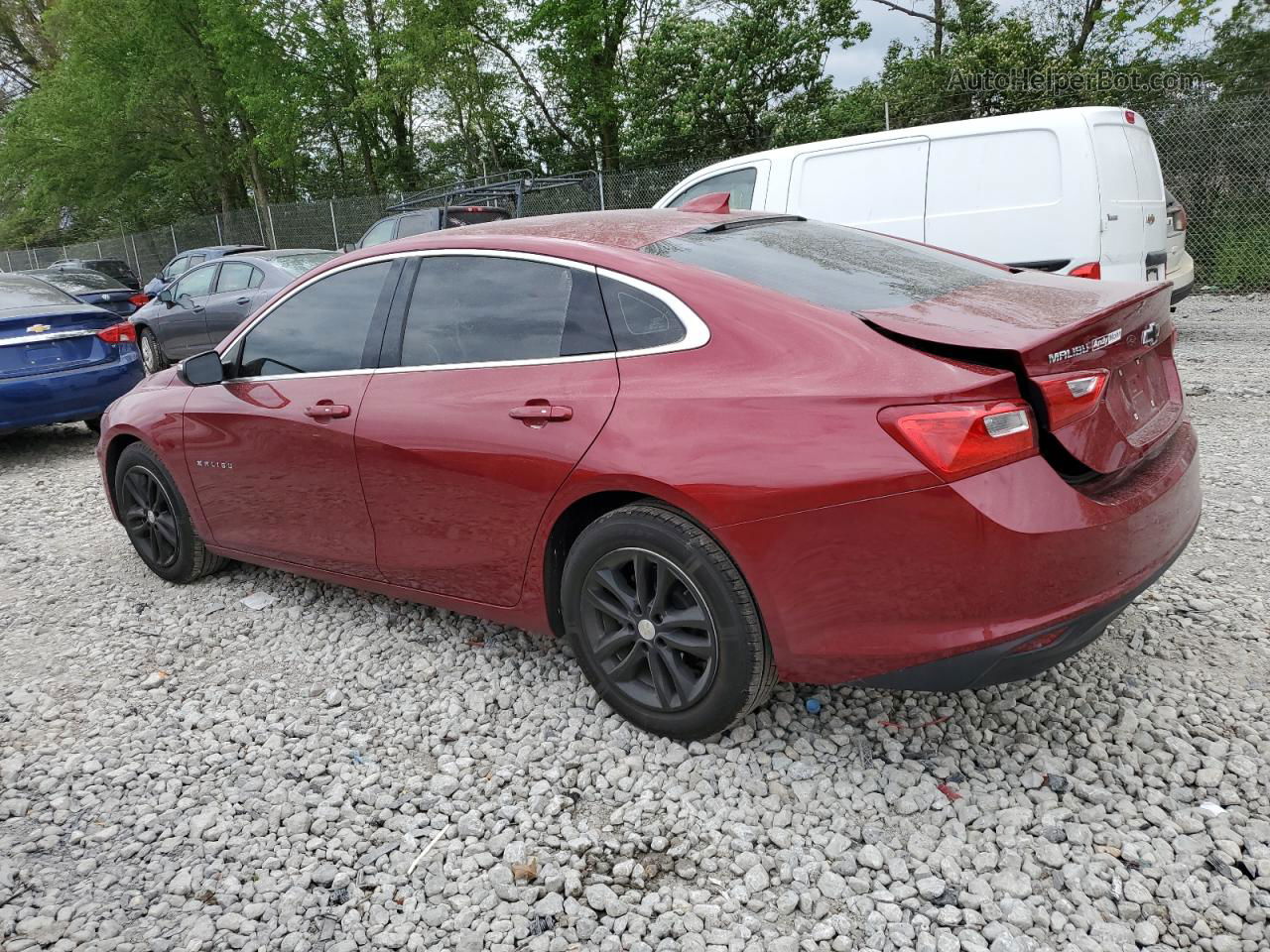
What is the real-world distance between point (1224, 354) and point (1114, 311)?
699 cm

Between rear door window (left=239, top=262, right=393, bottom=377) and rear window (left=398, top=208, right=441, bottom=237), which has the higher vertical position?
rear window (left=398, top=208, right=441, bottom=237)

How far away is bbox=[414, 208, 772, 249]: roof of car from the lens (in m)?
3.07

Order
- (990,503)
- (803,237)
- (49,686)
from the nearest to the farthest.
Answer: (990,503)
(803,237)
(49,686)

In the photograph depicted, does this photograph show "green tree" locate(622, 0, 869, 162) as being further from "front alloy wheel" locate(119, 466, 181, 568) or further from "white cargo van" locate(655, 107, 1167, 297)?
"front alloy wheel" locate(119, 466, 181, 568)

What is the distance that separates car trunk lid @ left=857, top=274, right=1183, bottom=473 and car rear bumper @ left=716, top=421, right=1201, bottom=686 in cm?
14

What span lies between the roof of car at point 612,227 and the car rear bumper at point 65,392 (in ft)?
17.2

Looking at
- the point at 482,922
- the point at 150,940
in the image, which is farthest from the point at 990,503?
the point at 150,940

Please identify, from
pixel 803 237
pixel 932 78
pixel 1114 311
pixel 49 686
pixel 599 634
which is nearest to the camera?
pixel 1114 311

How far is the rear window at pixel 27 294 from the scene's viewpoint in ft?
25.3

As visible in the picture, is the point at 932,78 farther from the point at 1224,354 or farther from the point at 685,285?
the point at 685,285

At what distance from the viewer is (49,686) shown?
3627 mm

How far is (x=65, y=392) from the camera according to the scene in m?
7.55

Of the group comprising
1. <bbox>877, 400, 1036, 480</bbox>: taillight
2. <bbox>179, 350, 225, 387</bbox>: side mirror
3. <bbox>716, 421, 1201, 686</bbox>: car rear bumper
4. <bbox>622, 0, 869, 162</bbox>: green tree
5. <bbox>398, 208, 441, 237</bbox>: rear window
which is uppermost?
<bbox>622, 0, 869, 162</bbox>: green tree

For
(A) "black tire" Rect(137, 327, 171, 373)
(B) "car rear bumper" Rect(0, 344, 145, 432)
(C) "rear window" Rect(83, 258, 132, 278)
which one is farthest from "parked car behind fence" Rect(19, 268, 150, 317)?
(C) "rear window" Rect(83, 258, 132, 278)
